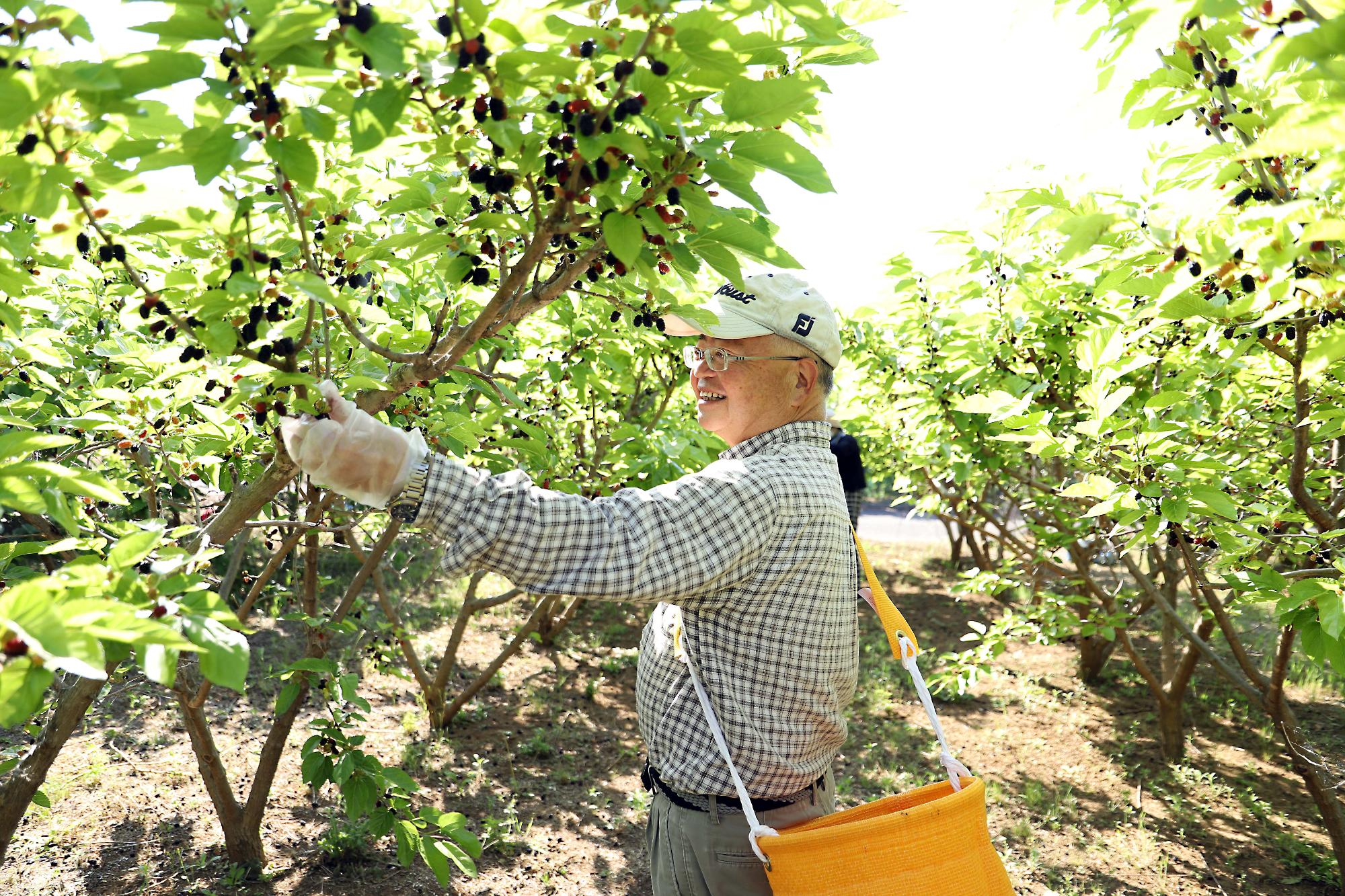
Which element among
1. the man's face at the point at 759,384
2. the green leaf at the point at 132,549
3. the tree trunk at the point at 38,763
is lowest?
the tree trunk at the point at 38,763

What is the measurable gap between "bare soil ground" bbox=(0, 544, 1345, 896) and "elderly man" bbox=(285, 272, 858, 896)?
82.4 inches

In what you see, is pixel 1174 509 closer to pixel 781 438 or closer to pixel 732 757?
pixel 781 438

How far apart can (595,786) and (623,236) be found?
4.29 m

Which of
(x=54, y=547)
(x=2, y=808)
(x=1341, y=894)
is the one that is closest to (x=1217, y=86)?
(x=54, y=547)

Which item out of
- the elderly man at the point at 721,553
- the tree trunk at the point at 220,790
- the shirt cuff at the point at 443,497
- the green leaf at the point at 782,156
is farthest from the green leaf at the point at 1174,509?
the tree trunk at the point at 220,790

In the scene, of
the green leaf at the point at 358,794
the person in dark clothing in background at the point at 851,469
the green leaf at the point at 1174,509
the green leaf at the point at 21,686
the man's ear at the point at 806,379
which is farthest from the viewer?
the person in dark clothing in background at the point at 851,469

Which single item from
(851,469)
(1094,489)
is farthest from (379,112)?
(851,469)

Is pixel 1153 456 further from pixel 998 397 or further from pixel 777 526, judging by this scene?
pixel 777 526

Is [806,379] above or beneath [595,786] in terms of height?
above

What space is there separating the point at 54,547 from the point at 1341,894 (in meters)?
5.22

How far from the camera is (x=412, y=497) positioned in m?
1.47

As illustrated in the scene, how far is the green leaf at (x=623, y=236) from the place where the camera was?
4.51 ft

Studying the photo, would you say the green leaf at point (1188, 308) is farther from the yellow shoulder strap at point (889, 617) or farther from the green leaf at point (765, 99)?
the green leaf at point (765, 99)

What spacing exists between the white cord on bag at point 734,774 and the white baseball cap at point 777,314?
29.5 inches
